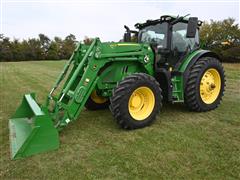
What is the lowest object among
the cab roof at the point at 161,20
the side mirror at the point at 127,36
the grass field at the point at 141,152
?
the grass field at the point at 141,152

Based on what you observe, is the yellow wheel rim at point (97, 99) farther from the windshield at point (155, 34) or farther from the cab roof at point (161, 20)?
the cab roof at point (161, 20)

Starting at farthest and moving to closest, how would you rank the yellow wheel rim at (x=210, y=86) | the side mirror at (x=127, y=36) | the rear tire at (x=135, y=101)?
the side mirror at (x=127, y=36) → the yellow wheel rim at (x=210, y=86) → the rear tire at (x=135, y=101)

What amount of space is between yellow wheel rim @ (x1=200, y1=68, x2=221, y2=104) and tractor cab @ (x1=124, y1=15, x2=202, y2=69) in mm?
701

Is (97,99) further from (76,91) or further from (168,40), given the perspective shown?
(168,40)

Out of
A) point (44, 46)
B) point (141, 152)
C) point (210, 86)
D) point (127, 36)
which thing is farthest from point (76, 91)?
point (44, 46)

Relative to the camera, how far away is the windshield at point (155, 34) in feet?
18.4

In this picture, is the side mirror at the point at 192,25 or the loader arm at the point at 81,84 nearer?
the loader arm at the point at 81,84

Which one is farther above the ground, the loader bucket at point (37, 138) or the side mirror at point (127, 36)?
the side mirror at point (127, 36)

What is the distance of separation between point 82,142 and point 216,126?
249 centimetres

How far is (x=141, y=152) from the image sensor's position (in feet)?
12.0

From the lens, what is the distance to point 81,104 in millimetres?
4246

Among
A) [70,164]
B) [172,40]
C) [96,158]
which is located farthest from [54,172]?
[172,40]

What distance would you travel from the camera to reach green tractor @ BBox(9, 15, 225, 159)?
407 cm

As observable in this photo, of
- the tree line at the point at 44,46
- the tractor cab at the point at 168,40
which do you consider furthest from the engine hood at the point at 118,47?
the tree line at the point at 44,46
